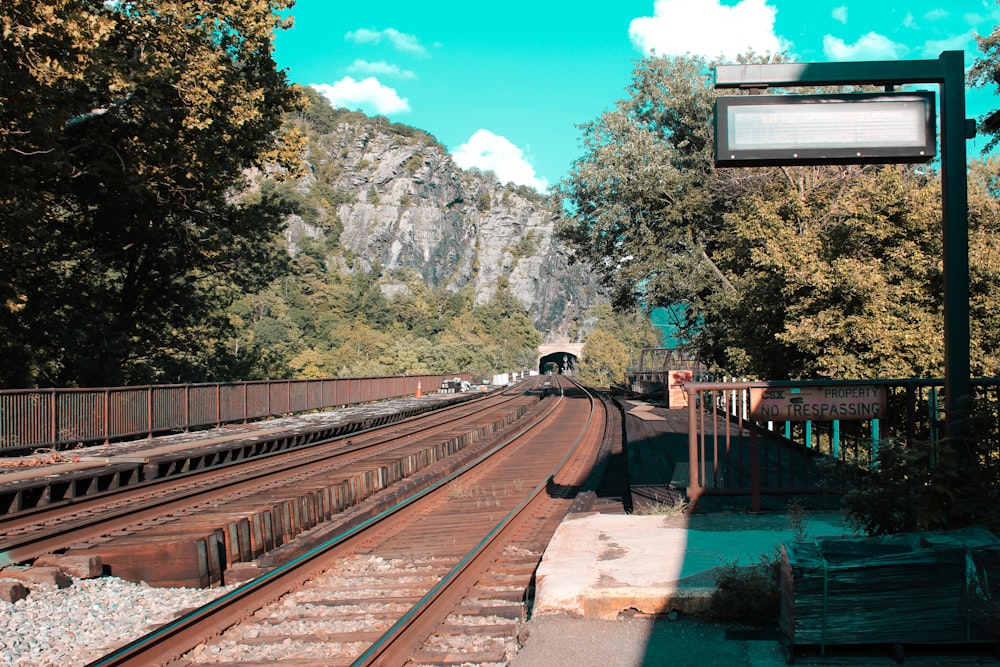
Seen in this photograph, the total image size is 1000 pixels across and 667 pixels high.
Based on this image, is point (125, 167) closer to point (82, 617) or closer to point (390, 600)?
point (82, 617)

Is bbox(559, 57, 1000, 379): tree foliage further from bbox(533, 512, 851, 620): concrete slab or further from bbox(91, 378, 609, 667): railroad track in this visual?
bbox(533, 512, 851, 620): concrete slab

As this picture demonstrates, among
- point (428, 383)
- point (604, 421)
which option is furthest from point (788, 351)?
point (428, 383)

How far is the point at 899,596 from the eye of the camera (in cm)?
451

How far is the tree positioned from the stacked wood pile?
16.5 m

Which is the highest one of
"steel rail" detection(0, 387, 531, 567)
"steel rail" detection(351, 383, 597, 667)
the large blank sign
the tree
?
the tree

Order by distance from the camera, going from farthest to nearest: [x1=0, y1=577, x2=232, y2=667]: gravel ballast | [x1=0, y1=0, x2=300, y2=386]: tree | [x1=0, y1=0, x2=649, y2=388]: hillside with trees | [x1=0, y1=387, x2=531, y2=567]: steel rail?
[x1=0, y1=0, x2=649, y2=388]: hillside with trees
[x1=0, y1=0, x2=300, y2=386]: tree
[x1=0, y1=387, x2=531, y2=567]: steel rail
[x1=0, y1=577, x2=232, y2=667]: gravel ballast

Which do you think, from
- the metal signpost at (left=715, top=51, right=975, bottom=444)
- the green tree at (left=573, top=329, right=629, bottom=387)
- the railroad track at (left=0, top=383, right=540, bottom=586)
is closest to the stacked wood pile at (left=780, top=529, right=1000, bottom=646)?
the metal signpost at (left=715, top=51, right=975, bottom=444)

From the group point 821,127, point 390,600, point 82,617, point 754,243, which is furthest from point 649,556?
point 754,243

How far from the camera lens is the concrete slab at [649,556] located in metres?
5.63

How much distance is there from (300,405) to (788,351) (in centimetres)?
1865

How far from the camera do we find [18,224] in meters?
19.0

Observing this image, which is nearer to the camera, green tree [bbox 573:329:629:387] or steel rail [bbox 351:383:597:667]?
steel rail [bbox 351:383:597:667]

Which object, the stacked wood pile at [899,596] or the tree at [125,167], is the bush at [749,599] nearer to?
the stacked wood pile at [899,596]

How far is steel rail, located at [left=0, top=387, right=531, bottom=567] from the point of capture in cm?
911
